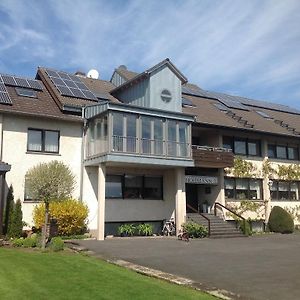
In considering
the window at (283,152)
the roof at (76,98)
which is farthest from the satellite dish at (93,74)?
the window at (283,152)

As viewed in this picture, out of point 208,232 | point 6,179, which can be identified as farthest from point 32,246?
point 208,232

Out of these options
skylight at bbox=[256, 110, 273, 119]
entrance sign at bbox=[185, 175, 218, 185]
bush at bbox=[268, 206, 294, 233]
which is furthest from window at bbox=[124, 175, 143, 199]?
skylight at bbox=[256, 110, 273, 119]

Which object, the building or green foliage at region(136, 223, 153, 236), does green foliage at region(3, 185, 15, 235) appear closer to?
the building

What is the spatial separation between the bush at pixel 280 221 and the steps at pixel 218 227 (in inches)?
205

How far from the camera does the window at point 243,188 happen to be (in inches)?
1160

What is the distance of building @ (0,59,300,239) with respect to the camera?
2222 cm

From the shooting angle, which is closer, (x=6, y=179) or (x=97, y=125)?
(x=6, y=179)

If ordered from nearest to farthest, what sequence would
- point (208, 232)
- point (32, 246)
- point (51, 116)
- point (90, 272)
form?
point (90, 272) < point (32, 246) < point (51, 116) < point (208, 232)

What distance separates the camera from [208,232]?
24031 millimetres

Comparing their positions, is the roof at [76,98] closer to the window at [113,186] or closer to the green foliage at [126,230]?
the window at [113,186]

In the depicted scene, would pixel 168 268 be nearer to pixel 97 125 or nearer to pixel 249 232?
pixel 97 125

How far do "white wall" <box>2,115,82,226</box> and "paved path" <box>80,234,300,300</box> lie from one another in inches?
247

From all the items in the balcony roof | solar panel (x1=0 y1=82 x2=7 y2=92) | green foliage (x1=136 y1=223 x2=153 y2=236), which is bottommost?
green foliage (x1=136 y1=223 x2=153 y2=236)

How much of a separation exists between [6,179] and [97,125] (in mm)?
5556
